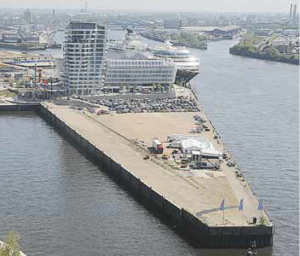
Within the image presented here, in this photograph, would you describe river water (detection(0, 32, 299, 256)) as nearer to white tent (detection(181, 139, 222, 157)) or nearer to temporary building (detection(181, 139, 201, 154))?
white tent (detection(181, 139, 222, 157))

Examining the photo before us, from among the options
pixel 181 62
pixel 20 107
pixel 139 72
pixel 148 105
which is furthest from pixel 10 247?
pixel 181 62

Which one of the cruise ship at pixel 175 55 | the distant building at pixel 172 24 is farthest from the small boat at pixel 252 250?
the distant building at pixel 172 24

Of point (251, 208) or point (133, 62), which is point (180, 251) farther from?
point (133, 62)

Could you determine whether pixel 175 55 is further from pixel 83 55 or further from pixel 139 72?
pixel 83 55

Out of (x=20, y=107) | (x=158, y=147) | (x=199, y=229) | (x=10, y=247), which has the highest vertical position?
(x=10, y=247)

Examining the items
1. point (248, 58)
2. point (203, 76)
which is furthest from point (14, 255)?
point (248, 58)

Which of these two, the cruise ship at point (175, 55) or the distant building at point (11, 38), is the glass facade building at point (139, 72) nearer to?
the cruise ship at point (175, 55)
